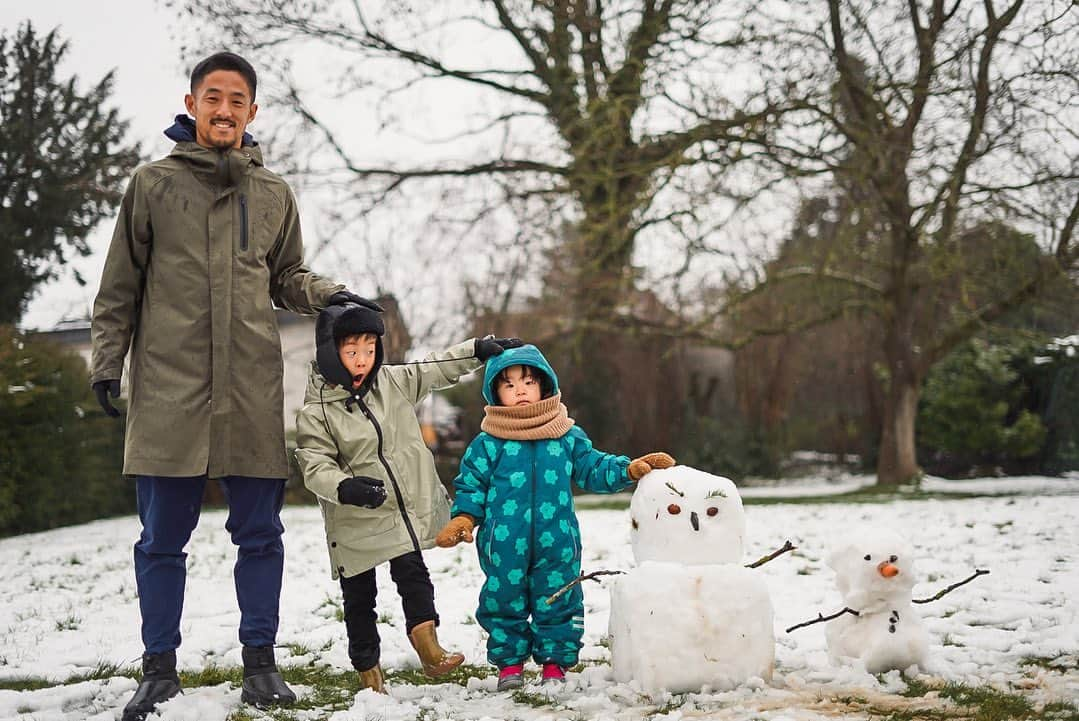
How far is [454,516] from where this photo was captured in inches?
140

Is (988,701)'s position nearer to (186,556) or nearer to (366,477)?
(366,477)

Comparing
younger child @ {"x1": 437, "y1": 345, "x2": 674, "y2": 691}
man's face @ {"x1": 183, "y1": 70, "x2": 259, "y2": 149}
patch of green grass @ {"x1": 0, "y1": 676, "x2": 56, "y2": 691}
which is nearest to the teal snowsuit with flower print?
younger child @ {"x1": 437, "y1": 345, "x2": 674, "y2": 691}

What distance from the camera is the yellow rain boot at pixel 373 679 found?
3.47 metres

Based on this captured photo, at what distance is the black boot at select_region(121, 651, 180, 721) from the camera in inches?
122

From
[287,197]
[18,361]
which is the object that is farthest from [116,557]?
[287,197]

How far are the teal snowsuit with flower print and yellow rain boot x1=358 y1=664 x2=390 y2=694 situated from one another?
40cm

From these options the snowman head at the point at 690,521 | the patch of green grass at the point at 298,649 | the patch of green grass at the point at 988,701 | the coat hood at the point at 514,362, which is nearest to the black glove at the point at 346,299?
the coat hood at the point at 514,362

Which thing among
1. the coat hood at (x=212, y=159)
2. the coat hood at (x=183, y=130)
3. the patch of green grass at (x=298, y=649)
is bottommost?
the patch of green grass at (x=298, y=649)

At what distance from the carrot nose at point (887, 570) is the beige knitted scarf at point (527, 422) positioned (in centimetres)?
125

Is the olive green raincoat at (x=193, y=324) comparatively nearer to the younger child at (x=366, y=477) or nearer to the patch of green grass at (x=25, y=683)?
the younger child at (x=366, y=477)

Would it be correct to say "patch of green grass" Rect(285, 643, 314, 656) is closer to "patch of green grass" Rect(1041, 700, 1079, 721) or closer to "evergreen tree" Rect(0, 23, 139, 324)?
"patch of green grass" Rect(1041, 700, 1079, 721)

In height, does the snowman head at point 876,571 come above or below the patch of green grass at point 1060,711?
above

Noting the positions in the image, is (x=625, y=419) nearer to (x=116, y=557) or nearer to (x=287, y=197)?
(x=116, y=557)

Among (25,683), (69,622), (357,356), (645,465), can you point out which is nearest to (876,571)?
(645,465)
